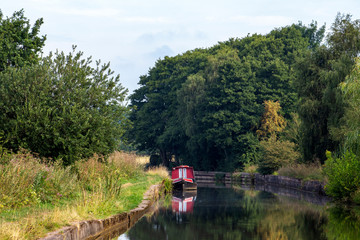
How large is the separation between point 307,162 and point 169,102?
35855mm

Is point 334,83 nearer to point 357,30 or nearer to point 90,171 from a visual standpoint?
point 357,30

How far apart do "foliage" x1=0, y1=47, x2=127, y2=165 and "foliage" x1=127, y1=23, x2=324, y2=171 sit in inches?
1357

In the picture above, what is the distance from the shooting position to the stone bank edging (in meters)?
34.0

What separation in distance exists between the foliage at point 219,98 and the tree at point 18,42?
1092 inches

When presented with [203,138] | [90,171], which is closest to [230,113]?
[203,138]

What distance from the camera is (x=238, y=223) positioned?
1881 cm

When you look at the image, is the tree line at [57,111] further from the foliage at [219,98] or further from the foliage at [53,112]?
the foliage at [219,98]

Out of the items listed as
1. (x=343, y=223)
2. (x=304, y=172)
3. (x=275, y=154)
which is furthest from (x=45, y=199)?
(x=275, y=154)

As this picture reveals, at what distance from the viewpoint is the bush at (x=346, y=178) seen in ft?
81.1

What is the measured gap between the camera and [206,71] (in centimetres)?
6394

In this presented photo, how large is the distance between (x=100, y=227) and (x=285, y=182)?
3057 centimetres

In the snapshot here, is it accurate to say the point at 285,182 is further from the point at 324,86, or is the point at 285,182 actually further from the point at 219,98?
the point at 219,98

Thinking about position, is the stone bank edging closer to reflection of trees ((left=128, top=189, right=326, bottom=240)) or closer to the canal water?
the canal water

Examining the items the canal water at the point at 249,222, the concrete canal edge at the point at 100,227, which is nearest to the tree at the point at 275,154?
the canal water at the point at 249,222
